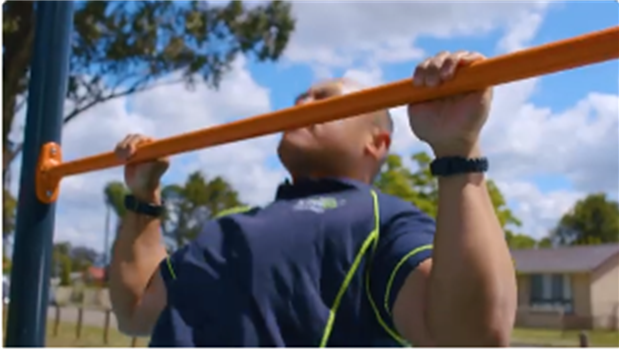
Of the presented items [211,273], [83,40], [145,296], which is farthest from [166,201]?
[83,40]

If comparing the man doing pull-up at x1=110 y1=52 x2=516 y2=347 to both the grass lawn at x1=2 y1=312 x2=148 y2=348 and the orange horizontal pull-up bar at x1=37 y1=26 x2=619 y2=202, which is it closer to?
the orange horizontal pull-up bar at x1=37 y1=26 x2=619 y2=202

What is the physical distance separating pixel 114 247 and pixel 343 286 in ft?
1.67

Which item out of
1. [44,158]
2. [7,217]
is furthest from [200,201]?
[44,158]

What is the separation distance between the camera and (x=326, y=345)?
87cm

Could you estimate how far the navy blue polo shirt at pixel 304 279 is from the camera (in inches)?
34.2

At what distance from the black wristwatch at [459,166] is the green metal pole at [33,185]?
3.02ft

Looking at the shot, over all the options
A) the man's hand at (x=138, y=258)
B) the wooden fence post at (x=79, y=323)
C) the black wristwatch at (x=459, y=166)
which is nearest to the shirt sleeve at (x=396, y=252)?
the black wristwatch at (x=459, y=166)

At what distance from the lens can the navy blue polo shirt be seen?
869 millimetres

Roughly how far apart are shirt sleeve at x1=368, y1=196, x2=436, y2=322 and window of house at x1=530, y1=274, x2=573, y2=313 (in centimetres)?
157

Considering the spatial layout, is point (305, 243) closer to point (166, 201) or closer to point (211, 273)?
point (211, 273)

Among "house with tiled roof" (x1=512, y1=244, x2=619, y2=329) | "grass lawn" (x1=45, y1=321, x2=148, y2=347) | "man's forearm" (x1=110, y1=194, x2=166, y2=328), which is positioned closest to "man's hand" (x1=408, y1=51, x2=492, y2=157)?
"house with tiled roof" (x1=512, y1=244, x2=619, y2=329)

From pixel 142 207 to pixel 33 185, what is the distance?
1.03ft

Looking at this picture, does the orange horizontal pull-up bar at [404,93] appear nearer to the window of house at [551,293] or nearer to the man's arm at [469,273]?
the man's arm at [469,273]

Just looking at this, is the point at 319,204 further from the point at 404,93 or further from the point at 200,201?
the point at 200,201
